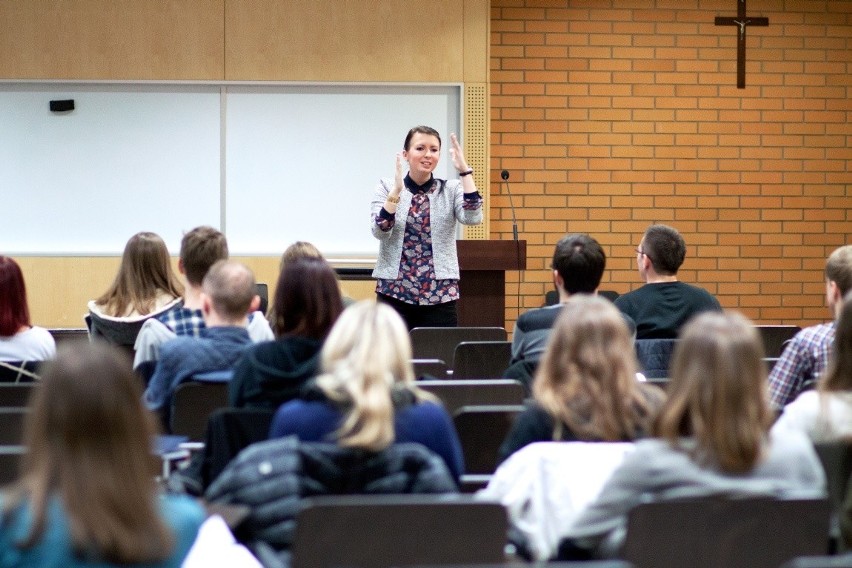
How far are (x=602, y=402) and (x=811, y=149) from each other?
7.29m

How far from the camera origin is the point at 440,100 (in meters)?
8.70

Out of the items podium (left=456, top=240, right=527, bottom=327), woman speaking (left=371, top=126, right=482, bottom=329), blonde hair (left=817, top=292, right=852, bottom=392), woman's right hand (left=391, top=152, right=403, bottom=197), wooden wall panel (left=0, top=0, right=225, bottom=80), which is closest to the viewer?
blonde hair (left=817, top=292, right=852, bottom=392)

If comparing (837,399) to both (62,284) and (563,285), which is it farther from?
(62,284)

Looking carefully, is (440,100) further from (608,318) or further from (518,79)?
(608,318)

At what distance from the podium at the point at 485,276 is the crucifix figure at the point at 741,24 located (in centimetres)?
277

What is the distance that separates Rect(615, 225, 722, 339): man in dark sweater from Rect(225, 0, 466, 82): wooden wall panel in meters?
4.14

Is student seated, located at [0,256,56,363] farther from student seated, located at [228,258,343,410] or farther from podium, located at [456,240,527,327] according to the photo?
podium, located at [456,240,527,327]

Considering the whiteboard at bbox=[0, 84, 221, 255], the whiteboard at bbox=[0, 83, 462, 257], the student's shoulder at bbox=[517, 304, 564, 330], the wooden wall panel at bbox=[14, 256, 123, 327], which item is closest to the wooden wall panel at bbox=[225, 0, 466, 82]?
the whiteboard at bbox=[0, 83, 462, 257]

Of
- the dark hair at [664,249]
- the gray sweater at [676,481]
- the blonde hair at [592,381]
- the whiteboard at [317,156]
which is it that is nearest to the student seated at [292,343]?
the blonde hair at [592,381]

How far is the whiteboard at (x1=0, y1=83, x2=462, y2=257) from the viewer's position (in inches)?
340

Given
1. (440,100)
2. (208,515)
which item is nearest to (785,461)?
(208,515)

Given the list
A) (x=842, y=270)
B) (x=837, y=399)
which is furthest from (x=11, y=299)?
(x=842, y=270)

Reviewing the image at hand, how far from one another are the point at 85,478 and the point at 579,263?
2.62m

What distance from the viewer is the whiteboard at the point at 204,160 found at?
863 centimetres
